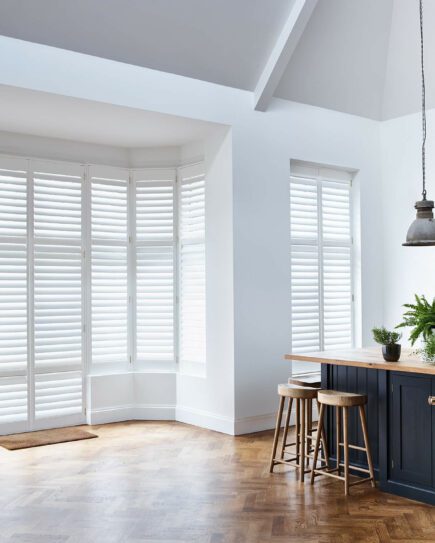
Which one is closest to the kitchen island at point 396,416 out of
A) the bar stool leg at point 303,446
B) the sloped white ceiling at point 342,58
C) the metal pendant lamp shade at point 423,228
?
the bar stool leg at point 303,446

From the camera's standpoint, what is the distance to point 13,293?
21.2ft

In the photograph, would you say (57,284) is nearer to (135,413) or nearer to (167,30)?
(135,413)

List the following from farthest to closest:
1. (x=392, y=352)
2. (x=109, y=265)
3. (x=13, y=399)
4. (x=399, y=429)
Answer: (x=109, y=265), (x=13, y=399), (x=392, y=352), (x=399, y=429)

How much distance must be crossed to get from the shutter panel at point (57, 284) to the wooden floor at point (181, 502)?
3.15ft

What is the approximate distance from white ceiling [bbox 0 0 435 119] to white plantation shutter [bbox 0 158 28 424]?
168cm

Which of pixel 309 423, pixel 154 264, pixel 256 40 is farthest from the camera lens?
pixel 154 264

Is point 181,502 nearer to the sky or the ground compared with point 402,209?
nearer to the ground

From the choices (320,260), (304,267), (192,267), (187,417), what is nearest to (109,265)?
(192,267)

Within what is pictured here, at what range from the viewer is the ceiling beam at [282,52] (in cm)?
592

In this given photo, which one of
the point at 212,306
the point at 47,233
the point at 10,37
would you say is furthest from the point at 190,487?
the point at 10,37

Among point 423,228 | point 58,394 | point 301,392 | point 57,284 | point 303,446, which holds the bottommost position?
point 303,446

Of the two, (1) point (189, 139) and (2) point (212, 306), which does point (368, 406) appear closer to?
(2) point (212, 306)

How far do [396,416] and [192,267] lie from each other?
9.87 feet

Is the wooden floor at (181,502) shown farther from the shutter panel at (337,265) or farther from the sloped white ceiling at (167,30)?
the sloped white ceiling at (167,30)
